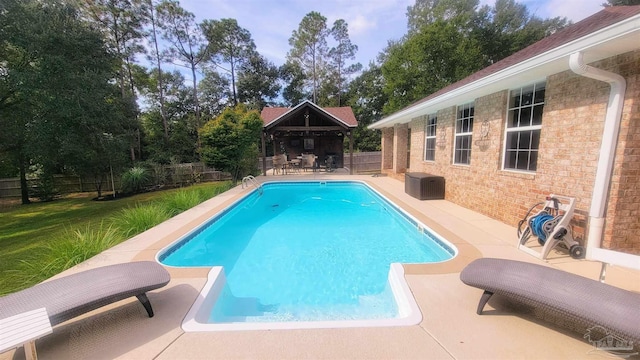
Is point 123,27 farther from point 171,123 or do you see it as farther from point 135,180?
point 135,180

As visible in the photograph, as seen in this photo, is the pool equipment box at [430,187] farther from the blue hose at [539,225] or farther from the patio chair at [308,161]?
the patio chair at [308,161]

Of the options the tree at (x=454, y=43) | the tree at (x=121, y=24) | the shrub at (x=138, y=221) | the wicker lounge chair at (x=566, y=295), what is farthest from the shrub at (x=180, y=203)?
the tree at (x=454, y=43)

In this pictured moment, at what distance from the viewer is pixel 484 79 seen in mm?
5059

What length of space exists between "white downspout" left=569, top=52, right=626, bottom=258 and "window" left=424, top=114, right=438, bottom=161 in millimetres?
5363

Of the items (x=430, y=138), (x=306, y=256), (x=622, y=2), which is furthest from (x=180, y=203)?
(x=622, y=2)

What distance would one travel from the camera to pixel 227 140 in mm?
11656

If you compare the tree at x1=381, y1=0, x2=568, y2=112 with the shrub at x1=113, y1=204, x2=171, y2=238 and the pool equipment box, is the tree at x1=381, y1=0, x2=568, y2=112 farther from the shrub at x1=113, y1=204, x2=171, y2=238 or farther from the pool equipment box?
the shrub at x1=113, y1=204, x2=171, y2=238

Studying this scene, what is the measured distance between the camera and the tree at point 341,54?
99.1ft

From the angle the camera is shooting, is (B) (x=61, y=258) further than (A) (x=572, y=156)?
No

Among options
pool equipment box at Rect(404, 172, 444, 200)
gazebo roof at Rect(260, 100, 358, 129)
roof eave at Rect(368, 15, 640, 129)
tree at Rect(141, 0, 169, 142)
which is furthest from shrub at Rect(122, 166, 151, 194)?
roof eave at Rect(368, 15, 640, 129)

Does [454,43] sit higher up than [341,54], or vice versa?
[341,54]

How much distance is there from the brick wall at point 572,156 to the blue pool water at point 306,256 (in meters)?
1.96

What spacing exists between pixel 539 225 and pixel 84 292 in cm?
584

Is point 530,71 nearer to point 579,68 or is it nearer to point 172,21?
point 579,68
